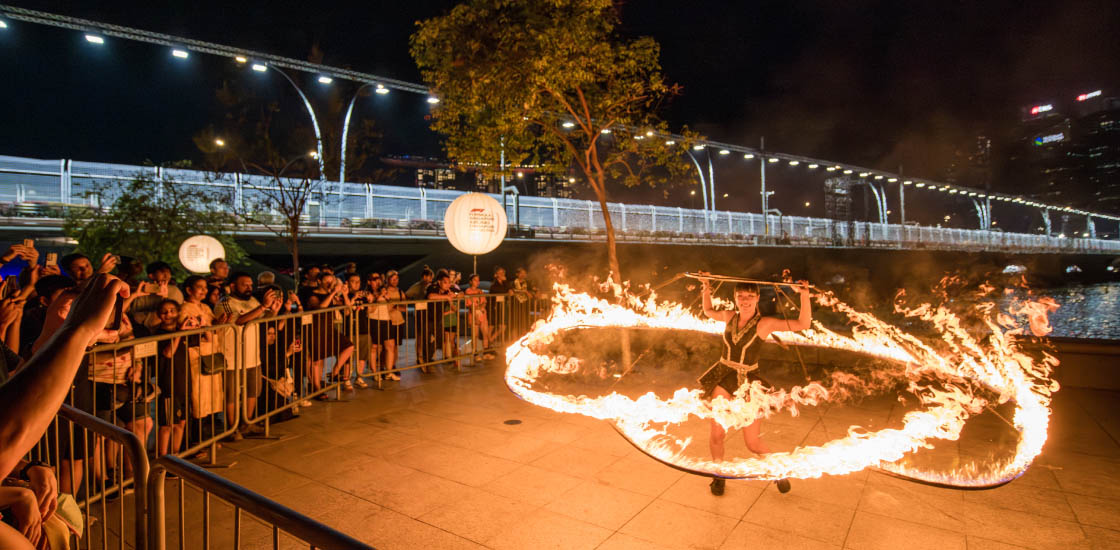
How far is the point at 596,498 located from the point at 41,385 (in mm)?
4066

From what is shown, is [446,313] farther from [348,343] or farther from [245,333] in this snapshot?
[245,333]

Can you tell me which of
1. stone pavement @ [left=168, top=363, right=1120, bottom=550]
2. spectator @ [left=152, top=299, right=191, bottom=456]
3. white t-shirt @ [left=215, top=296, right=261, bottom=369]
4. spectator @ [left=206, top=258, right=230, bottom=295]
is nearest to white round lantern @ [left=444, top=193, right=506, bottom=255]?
spectator @ [left=206, top=258, right=230, bottom=295]

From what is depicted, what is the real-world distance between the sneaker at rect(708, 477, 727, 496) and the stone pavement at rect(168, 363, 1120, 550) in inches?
3.8

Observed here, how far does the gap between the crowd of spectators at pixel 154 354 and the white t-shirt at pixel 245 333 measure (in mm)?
15

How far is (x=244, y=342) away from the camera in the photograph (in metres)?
6.08

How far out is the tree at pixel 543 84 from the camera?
29.3 ft

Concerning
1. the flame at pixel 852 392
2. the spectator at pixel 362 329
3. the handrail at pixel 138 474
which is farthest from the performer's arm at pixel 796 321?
the spectator at pixel 362 329

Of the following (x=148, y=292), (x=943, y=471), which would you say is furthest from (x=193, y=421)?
(x=943, y=471)

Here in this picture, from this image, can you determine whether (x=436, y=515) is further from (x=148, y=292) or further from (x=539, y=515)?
(x=148, y=292)

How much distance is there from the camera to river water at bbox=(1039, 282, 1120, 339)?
2856 centimetres

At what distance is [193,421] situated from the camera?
6.08m

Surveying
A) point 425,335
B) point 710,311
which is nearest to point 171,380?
A: point 425,335

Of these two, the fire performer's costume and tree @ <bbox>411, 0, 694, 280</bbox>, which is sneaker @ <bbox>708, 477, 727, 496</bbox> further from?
tree @ <bbox>411, 0, 694, 280</bbox>

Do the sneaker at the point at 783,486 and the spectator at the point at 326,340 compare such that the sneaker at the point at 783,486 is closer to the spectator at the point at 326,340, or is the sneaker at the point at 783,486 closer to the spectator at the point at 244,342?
the spectator at the point at 244,342
